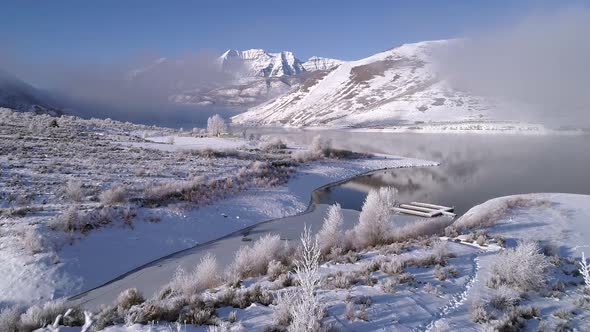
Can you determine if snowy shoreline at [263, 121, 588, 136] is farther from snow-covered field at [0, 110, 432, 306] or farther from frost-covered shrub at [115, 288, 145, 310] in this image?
frost-covered shrub at [115, 288, 145, 310]

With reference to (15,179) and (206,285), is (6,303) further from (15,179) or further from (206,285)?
(15,179)

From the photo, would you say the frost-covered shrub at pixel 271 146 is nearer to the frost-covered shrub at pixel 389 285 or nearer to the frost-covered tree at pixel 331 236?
the frost-covered tree at pixel 331 236

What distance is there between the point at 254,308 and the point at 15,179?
50.8ft

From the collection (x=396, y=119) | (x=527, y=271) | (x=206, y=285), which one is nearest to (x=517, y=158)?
(x=527, y=271)

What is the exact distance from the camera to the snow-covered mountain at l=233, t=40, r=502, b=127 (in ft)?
322

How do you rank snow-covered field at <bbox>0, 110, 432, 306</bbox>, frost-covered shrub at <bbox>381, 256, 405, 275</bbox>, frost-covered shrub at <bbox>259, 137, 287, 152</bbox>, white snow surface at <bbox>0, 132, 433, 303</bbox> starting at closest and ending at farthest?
frost-covered shrub at <bbox>381, 256, 405, 275</bbox> < white snow surface at <bbox>0, 132, 433, 303</bbox> < snow-covered field at <bbox>0, 110, 432, 306</bbox> < frost-covered shrub at <bbox>259, 137, 287, 152</bbox>

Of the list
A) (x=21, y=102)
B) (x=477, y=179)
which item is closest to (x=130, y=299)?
(x=477, y=179)

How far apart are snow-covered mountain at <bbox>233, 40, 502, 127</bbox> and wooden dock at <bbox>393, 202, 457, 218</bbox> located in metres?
74.1

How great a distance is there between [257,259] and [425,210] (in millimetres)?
11197

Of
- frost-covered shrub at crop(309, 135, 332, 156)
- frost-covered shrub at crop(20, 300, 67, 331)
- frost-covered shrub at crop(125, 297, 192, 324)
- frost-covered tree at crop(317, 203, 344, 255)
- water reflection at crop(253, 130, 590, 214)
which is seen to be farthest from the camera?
frost-covered shrub at crop(309, 135, 332, 156)

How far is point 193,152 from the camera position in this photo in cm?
3011

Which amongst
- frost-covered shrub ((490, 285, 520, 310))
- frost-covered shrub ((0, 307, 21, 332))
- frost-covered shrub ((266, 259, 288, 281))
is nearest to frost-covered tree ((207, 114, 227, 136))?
frost-covered shrub ((266, 259, 288, 281))

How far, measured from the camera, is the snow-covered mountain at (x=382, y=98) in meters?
98.2

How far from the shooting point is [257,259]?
9.90m
